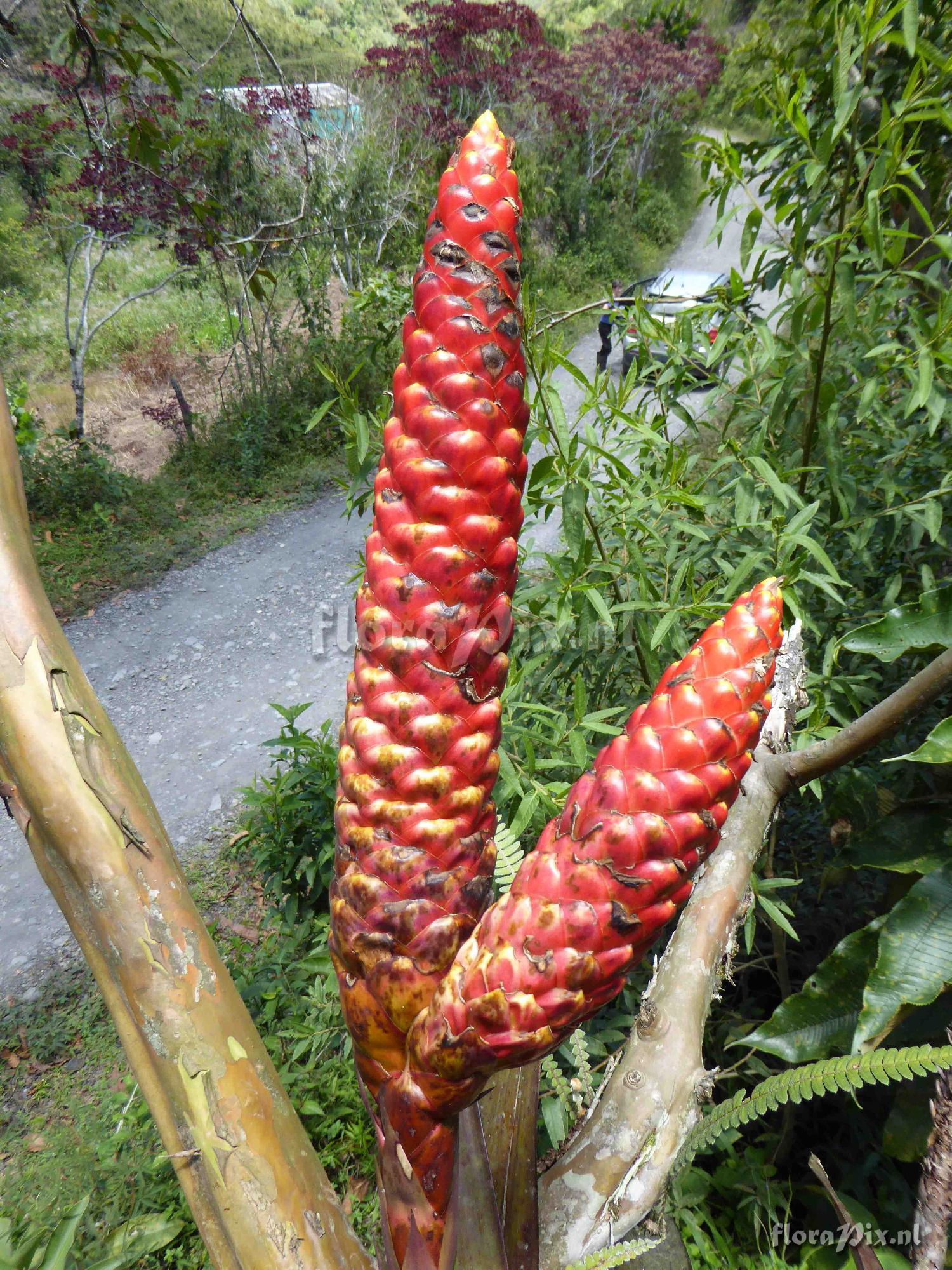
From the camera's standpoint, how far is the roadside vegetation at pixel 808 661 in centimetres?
148

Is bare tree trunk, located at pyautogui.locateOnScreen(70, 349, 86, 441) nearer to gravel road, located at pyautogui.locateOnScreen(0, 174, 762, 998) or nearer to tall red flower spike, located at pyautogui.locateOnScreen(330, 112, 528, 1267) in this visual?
gravel road, located at pyautogui.locateOnScreen(0, 174, 762, 998)

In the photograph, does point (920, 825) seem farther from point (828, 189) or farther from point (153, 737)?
point (153, 737)

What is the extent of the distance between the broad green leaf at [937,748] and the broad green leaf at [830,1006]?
579 mm

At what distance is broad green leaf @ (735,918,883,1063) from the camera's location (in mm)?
1414

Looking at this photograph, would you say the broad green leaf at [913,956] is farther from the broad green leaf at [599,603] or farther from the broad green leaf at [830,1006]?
the broad green leaf at [599,603]

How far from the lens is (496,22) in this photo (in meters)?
7.37

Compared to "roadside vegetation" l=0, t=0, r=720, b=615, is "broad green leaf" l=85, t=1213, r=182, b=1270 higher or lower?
lower

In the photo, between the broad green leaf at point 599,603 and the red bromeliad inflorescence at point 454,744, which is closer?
the red bromeliad inflorescence at point 454,744

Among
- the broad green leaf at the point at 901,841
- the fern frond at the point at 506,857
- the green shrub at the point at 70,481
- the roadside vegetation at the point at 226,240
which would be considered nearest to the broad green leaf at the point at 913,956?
the broad green leaf at the point at 901,841

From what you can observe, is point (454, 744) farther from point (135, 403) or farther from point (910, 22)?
point (135, 403)

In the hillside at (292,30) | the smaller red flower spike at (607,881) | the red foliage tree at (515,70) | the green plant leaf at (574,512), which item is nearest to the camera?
the smaller red flower spike at (607,881)

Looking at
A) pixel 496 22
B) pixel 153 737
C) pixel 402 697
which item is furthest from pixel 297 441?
pixel 402 697

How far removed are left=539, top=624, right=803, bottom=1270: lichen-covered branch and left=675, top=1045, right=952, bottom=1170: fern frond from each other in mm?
23

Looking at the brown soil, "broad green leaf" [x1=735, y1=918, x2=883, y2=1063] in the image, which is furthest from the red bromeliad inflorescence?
the brown soil
